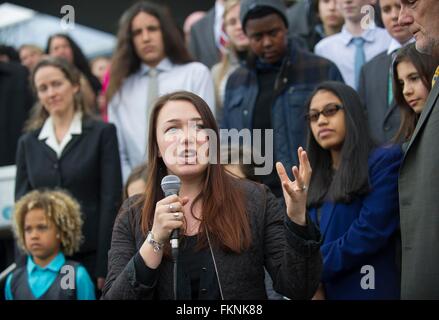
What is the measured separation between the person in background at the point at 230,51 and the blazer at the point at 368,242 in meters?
1.83

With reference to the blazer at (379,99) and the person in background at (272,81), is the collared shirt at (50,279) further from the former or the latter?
the blazer at (379,99)

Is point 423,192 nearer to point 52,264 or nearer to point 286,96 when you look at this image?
point 286,96

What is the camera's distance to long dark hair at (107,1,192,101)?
5863mm

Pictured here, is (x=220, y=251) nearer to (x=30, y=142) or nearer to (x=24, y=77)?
(x=30, y=142)

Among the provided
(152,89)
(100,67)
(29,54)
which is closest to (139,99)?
(152,89)

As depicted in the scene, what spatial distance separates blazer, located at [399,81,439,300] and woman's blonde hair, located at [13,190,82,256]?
8.50ft

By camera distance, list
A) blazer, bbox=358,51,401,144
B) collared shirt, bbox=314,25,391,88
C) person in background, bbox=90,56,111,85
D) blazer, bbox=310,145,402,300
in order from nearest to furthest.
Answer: blazer, bbox=310,145,402,300 → blazer, bbox=358,51,401,144 → collared shirt, bbox=314,25,391,88 → person in background, bbox=90,56,111,85

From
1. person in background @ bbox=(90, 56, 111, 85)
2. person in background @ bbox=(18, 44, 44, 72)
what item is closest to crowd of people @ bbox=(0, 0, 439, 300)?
person in background @ bbox=(18, 44, 44, 72)

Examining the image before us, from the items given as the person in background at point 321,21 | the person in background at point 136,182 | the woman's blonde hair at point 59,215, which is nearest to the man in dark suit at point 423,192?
the person in background at point 136,182

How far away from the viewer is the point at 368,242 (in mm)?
4285

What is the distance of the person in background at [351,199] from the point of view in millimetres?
4309

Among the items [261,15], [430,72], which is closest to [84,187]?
[261,15]

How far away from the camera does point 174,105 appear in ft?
11.5

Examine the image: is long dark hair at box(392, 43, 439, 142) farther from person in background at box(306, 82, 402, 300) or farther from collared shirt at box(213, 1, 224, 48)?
collared shirt at box(213, 1, 224, 48)
